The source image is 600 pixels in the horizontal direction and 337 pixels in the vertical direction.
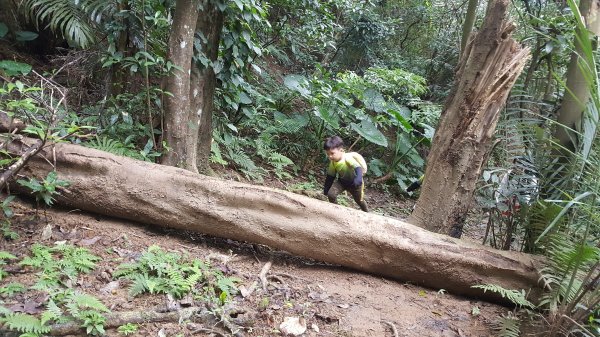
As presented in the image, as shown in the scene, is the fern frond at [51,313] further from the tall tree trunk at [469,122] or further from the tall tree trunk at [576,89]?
the tall tree trunk at [576,89]

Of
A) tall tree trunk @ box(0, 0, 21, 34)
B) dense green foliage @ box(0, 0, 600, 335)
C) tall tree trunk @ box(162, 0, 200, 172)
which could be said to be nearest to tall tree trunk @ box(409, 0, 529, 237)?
dense green foliage @ box(0, 0, 600, 335)

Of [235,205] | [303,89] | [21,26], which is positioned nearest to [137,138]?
[235,205]

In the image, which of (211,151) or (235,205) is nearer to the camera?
(235,205)

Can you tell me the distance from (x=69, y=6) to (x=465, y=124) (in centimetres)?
477

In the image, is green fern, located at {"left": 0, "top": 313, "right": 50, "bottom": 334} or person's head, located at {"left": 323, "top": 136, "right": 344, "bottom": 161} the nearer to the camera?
green fern, located at {"left": 0, "top": 313, "right": 50, "bottom": 334}

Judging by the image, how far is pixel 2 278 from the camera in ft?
8.75

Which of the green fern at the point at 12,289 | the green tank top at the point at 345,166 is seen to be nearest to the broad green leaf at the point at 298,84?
the green tank top at the point at 345,166

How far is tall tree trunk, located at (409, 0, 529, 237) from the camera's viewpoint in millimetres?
4043

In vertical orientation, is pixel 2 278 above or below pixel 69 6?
below

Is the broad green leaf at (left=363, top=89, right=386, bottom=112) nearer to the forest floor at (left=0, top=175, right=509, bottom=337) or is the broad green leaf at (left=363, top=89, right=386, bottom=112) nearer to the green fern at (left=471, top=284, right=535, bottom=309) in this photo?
the forest floor at (left=0, top=175, right=509, bottom=337)

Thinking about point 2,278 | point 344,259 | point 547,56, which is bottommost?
point 2,278

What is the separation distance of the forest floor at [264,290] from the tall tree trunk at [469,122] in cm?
90

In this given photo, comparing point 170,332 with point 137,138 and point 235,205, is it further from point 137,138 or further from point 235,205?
point 137,138

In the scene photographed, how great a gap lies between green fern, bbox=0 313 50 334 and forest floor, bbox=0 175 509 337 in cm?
29
